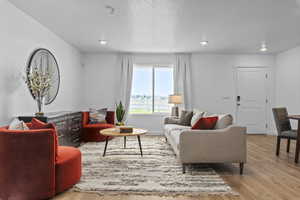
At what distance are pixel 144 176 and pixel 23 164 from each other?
57.5 inches

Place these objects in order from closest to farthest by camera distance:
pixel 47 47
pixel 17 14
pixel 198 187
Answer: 1. pixel 198 187
2. pixel 17 14
3. pixel 47 47

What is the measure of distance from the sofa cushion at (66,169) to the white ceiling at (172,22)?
2135 millimetres

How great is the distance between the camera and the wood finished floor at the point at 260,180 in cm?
236

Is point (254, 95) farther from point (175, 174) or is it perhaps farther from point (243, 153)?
point (175, 174)

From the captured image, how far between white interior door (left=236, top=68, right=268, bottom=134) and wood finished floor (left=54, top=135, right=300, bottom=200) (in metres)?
2.41

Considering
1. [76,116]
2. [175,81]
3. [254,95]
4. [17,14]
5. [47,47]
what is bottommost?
[76,116]

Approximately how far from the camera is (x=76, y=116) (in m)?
4.68

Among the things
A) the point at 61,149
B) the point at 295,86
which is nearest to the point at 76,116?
the point at 61,149

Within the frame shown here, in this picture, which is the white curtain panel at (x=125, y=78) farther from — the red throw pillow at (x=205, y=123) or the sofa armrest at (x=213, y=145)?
the sofa armrest at (x=213, y=145)

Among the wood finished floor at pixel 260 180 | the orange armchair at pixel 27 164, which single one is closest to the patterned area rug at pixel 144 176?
the wood finished floor at pixel 260 180

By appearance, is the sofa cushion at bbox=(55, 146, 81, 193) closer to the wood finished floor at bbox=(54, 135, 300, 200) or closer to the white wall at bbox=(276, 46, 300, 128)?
the wood finished floor at bbox=(54, 135, 300, 200)

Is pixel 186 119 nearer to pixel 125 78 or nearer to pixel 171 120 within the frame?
pixel 171 120

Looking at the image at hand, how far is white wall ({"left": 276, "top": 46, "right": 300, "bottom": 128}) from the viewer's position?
5.73 meters

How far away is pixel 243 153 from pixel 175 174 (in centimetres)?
102
